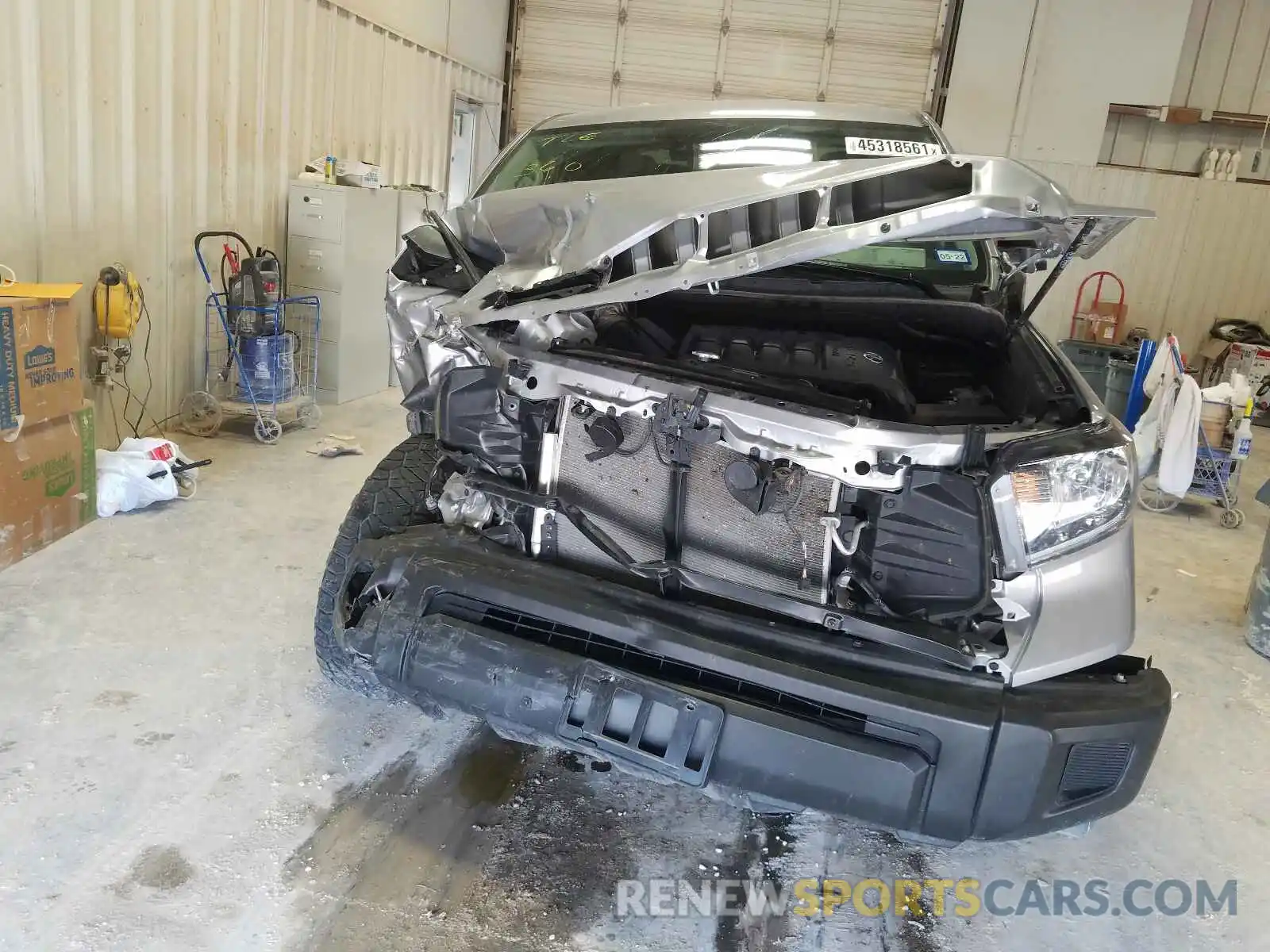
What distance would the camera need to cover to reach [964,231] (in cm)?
170

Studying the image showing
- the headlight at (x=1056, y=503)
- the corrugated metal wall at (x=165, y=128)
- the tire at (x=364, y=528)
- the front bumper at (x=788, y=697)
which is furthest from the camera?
the corrugated metal wall at (x=165, y=128)

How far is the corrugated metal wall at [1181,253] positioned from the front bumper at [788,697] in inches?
348

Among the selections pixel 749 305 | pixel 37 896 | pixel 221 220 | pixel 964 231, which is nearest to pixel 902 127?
pixel 749 305

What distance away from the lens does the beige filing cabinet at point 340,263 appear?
5.69 m

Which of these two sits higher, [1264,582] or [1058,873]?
[1264,582]

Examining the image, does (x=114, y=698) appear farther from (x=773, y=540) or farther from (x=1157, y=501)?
(x=1157, y=501)

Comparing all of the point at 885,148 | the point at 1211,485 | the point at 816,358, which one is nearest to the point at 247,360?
the point at 885,148

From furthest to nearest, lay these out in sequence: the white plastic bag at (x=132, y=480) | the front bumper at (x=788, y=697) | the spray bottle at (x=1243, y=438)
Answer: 1. the spray bottle at (x=1243, y=438)
2. the white plastic bag at (x=132, y=480)
3. the front bumper at (x=788, y=697)

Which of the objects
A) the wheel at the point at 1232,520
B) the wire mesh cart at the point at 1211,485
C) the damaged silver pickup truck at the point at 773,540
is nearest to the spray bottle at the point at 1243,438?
the wire mesh cart at the point at 1211,485

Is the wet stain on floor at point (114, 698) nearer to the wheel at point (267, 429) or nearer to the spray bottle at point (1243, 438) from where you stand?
the wheel at point (267, 429)

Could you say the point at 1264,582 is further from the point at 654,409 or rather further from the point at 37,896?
the point at 37,896

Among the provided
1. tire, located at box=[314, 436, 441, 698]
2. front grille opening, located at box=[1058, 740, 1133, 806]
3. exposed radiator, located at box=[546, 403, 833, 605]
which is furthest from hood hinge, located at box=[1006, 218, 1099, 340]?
tire, located at box=[314, 436, 441, 698]

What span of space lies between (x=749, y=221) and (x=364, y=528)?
4.00ft

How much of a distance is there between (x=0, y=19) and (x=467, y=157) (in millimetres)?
5786
